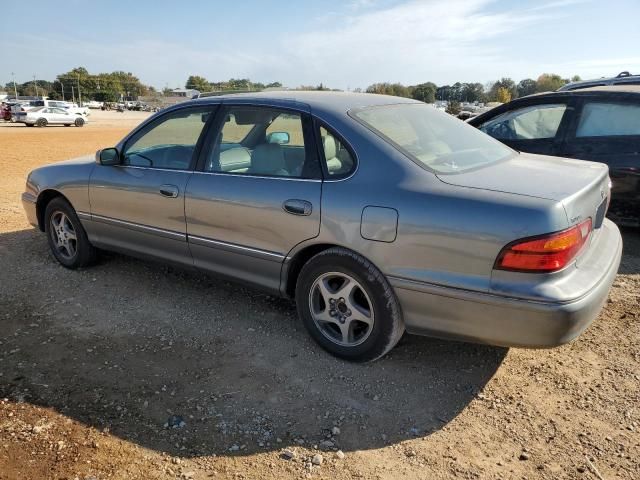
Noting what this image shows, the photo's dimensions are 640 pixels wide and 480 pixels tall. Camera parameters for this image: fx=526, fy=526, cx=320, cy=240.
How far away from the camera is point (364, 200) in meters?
2.99

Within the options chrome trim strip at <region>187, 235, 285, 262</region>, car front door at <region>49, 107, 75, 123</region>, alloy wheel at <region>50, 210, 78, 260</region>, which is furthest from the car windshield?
car front door at <region>49, 107, 75, 123</region>

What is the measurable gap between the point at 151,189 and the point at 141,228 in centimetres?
36

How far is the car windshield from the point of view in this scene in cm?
317

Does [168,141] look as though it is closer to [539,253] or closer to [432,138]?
[432,138]

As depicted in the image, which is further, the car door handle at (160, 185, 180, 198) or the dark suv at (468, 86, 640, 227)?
the dark suv at (468, 86, 640, 227)

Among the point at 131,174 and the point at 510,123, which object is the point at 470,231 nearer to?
the point at 131,174

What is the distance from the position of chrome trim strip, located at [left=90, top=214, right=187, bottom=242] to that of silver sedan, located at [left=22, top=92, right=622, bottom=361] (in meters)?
0.02

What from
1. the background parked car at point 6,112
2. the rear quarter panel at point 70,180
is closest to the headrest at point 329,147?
the rear quarter panel at point 70,180

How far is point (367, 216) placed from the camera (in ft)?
9.74

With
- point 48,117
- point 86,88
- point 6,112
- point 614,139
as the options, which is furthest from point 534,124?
point 86,88

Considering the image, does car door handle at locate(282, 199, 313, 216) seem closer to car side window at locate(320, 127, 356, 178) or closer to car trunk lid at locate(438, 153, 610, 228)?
car side window at locate(320, 127, 356, 178)

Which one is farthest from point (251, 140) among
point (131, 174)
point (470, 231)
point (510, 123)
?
→ point (510, 123)

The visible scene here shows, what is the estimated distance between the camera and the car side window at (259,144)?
346cm

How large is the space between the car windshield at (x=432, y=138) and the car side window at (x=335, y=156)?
222 mm
